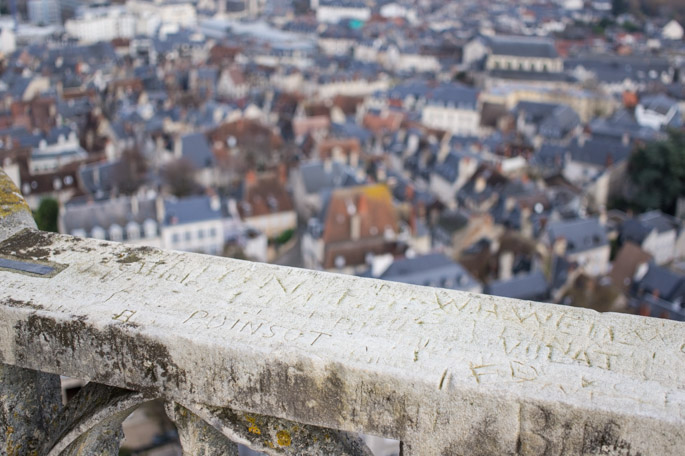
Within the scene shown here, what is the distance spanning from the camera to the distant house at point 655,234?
3322 cm

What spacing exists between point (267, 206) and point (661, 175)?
74.8 feet

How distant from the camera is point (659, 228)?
34.1m

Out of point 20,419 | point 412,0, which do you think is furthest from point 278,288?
point 412,0

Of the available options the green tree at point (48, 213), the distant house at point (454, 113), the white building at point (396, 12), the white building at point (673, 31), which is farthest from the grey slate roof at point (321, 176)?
the white building at point (396, 12)

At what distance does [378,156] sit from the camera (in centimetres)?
4366

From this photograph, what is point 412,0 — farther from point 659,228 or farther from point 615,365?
point 615,365

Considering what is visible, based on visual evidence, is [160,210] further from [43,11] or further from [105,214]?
[43,11]

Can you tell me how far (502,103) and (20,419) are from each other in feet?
205

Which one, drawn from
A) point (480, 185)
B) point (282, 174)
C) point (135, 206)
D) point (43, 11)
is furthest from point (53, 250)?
point (43, 11)

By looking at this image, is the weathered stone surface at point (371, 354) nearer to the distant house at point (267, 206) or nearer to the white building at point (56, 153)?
the distant house at point (267, 206)

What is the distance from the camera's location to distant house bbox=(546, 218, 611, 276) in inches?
1175

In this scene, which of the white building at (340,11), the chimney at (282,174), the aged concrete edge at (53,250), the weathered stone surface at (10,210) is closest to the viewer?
the aged concrete edge at (53,250)

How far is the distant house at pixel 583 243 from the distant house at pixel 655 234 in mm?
2412

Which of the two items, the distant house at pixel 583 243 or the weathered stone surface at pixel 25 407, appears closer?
the weathered stone surface at pixel 25 407
